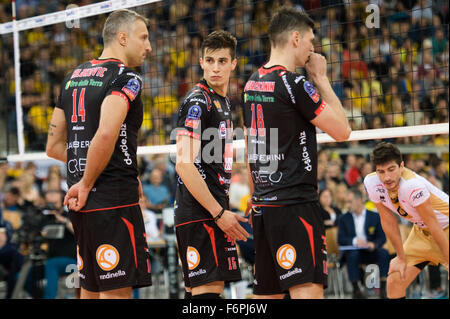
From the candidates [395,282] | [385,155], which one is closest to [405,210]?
[385,155]

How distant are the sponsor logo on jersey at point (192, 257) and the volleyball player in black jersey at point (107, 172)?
374mm

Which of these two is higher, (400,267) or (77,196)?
(77,196)

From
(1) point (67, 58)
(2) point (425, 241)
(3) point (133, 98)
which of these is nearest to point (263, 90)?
(3) point (133, 98)

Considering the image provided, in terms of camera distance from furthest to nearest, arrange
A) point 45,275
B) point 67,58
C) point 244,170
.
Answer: point 67,58 → point 244,170 → point 45,275

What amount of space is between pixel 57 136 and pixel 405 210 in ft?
10.5

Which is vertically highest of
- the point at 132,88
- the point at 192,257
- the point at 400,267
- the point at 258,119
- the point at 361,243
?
the point at 132,88

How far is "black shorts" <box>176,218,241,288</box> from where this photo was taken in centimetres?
445

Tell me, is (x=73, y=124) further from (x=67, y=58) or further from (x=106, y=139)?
(x=67, y=58)

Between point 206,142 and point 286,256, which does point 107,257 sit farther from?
point 286,256

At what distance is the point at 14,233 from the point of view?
9.55m

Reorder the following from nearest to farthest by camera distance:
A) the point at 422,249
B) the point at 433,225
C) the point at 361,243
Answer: the point at 433,225 < the point at 422,249 < the point at 361,243

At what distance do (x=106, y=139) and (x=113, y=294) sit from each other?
1030 millimetres

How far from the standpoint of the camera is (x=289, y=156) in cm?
402
